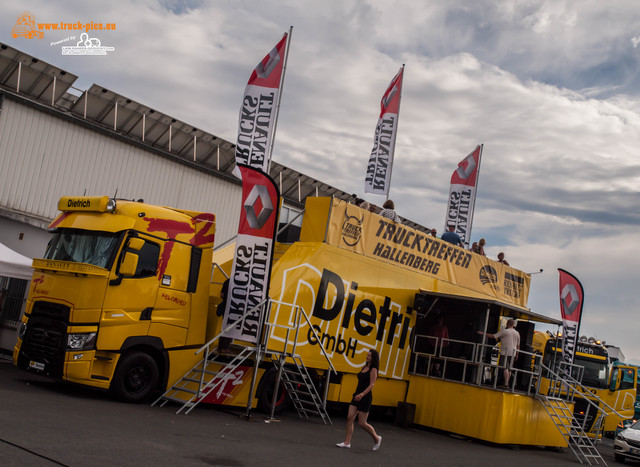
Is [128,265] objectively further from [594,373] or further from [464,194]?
[594,373]

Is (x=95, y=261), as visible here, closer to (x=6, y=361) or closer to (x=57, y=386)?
(x=57, y=386)

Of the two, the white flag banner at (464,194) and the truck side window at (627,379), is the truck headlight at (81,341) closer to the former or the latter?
the white flag banner at (464,194)

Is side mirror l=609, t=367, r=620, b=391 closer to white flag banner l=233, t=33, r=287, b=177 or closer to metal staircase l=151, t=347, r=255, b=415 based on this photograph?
white flag banner l=233, t=33, r=287, b=177

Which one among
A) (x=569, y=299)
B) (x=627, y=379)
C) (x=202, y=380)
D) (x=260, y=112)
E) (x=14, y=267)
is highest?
(x=260, y=112)

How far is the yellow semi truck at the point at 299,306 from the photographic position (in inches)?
438

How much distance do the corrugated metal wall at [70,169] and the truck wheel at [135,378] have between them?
34.9ft

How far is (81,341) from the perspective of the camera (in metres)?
10.8

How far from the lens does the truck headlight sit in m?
10.8

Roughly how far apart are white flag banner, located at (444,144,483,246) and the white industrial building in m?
5.37

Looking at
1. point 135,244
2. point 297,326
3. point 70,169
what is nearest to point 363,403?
point 297,326

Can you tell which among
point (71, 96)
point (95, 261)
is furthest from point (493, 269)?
point (71, 96)

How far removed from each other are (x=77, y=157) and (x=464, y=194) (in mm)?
12881

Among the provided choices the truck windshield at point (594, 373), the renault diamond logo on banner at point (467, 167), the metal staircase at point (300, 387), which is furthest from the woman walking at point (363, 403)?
the truck windshield at point (594, 373)

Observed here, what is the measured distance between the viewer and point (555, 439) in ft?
51.6
